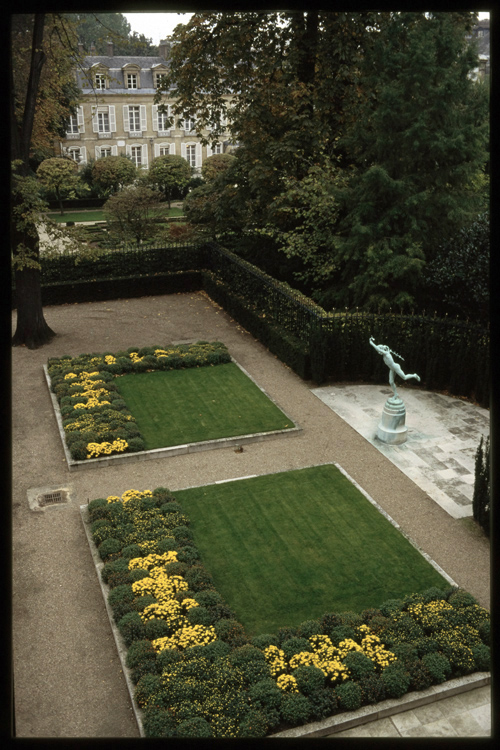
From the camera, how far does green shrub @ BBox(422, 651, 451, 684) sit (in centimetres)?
830

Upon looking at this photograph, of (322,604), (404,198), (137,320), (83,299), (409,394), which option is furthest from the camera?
(83,299)

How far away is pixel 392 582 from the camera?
10.3 metres

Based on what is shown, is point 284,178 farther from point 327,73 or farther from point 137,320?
point 137,320

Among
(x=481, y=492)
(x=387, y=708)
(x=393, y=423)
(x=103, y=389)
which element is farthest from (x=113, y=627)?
(x=103, y=389)

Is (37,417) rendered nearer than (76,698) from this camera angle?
No

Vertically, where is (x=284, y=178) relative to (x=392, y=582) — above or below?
above

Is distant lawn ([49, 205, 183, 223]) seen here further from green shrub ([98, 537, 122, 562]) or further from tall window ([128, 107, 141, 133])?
green shrub ([98, 537, 122, 562])

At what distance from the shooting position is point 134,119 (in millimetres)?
55906

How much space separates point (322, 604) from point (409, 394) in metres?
8.04

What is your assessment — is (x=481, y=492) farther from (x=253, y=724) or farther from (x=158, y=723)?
(x=158, y=723)

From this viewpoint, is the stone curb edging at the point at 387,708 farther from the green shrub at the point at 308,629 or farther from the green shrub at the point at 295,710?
the green shrub at the point at 308,629

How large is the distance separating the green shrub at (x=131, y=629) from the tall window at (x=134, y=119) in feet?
173

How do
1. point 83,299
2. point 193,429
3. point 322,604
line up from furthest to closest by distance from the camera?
point 83,299 → point 193,429 → point 322,604

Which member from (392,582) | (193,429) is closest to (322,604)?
(392,582)
